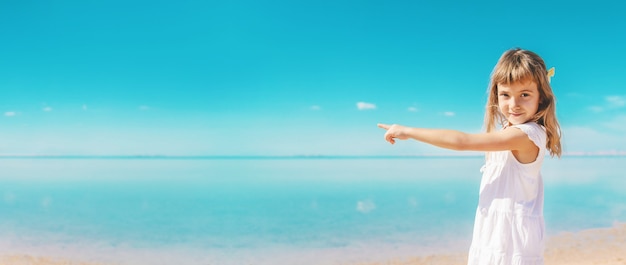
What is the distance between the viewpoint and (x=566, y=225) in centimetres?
921

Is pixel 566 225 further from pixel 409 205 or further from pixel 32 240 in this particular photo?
pixel 32 240

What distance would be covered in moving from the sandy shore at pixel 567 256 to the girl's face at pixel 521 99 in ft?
16.3

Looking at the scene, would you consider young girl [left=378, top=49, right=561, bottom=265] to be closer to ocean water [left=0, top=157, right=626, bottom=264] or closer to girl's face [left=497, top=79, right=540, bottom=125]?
girl's face [left=497, top=79, right=540, bottom=125]

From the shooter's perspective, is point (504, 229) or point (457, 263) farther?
point (457, 263)

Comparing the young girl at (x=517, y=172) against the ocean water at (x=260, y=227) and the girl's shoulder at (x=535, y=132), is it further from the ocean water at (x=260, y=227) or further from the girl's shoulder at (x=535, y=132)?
the ocean water at (x=260, y=227)

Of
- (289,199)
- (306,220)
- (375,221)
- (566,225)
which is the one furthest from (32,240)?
(566,225)

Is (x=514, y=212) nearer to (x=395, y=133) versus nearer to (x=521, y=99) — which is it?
(x=521, y=99)

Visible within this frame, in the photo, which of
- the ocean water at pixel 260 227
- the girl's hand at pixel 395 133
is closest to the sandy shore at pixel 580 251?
the ocean water at pixel 260 227

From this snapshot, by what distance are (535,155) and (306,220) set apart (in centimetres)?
892

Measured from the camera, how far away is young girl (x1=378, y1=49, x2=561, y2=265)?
1697 millimetres

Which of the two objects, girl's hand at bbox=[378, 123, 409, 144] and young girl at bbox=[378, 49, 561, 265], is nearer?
girl's hand at bbox=[378, 123, 409, 144]

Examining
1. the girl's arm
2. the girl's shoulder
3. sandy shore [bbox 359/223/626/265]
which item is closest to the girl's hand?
the girl's arm

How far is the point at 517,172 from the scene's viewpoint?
67.1 inches

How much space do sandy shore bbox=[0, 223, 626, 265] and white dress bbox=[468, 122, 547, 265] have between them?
16.0 feet
